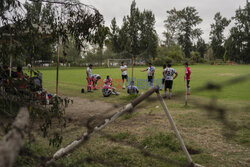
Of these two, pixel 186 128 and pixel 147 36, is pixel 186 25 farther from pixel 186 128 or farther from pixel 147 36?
pixel 186 128

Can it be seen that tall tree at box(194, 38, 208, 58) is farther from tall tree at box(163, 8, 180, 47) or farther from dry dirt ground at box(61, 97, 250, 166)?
dry dirt ground at box(61, 97, 250, 166)

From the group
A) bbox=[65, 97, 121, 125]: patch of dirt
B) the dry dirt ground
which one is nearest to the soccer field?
the dry dirt ground

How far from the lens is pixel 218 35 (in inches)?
3167

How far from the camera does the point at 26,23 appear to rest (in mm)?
3738

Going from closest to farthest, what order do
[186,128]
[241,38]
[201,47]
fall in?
[186,128]
[241,38]
[201,47]

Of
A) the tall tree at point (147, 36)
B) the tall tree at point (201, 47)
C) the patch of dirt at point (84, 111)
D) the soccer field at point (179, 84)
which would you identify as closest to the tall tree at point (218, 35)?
the tall tree at point (201, 47)

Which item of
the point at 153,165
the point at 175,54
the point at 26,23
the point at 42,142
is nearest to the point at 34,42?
the point at 26,23

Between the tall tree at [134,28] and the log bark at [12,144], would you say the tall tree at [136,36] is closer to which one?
the tall tree at [134,28]

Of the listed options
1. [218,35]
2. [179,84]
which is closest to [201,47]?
[218,35]

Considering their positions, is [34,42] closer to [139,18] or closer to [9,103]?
[9,103]

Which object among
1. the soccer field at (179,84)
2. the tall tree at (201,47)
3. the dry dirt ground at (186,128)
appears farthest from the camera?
the tall tree at (201,47)

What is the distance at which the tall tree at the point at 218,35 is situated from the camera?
252 ft

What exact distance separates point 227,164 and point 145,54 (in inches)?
2530

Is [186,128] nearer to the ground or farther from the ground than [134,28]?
nearer to the ground
